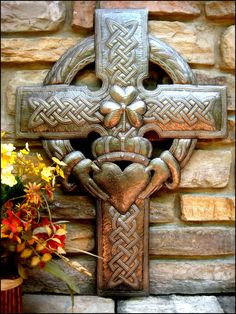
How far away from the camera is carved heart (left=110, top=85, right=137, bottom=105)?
1266mm

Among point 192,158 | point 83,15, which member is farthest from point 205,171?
point 83,15

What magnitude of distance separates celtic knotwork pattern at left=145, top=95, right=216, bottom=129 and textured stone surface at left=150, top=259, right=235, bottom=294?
44 centimetres

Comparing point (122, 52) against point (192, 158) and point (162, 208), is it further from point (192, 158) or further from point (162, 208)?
point (162, 208)

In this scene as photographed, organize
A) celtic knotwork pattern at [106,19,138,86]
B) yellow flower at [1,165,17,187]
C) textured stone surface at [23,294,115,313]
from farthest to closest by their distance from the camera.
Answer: celtic knotwork pattern at [106,19,138,86] → textured stone surface at [23,294,115,313] → yellow flower at [1,165,17,187]

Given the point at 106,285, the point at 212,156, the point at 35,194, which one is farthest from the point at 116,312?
the point at 212,156

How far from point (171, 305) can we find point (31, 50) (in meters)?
0.91

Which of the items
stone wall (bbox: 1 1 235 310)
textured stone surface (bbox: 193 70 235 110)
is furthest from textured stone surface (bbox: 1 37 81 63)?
textured stone surface (bbox: 193 70 235 110)

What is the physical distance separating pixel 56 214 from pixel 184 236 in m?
0.41

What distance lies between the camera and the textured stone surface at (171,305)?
3.93 feet

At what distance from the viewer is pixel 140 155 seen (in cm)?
125

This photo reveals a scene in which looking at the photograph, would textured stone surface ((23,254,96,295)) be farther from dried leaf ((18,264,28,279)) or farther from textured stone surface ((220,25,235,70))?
textured stone surface ((220,25,235,70))

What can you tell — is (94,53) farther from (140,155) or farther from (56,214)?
(56,214)

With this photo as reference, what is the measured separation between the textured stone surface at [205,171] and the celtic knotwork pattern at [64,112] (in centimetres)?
33

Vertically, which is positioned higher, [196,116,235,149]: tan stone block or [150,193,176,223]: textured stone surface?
[196,116,235,149]: tan stone block
